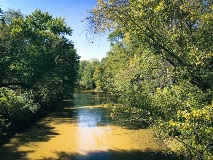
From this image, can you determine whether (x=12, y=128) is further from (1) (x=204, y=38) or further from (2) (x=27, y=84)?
(1) (x=204, y=38)

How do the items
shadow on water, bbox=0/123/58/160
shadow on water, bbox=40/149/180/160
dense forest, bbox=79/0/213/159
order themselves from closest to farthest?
1. dense forest, bbox=79/0/213/159
2. shadow on water, bbox=40/149/180/160
3. shadow on water, bbox=0/123/58/160

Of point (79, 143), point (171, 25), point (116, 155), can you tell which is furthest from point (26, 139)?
point (171, 25)

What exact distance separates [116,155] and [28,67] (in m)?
11.2

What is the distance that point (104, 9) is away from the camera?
31.1ft

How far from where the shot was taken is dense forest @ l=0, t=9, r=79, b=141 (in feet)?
67.8

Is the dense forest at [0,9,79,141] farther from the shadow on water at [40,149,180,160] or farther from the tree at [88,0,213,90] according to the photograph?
the tree at [88,0,213,90]

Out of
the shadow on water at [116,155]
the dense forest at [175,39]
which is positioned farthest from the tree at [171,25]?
the shadow on water at [116,155]

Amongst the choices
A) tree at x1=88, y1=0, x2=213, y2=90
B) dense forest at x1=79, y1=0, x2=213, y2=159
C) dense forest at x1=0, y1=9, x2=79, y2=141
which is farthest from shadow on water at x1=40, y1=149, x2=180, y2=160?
tree at x1=88, y1=0, x2=213, y2=90

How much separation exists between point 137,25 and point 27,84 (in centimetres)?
1477

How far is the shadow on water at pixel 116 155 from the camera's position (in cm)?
1952

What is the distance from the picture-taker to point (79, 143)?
2384 centimetres

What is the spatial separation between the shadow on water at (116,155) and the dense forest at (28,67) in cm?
505

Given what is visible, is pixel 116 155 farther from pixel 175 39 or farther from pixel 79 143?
pixel 175 39

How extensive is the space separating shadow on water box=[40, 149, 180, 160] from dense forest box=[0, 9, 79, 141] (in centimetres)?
505
